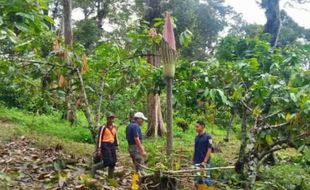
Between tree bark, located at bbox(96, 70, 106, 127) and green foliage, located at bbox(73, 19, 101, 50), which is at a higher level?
green foliage, located at bbox(73, 19, 101, 50)

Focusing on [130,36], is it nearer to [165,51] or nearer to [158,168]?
[165,51]

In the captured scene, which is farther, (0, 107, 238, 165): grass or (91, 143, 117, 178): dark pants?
(0, 107, 238, 165): grass

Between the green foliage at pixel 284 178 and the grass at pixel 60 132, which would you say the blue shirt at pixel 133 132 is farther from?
the grass at pixel 60 132

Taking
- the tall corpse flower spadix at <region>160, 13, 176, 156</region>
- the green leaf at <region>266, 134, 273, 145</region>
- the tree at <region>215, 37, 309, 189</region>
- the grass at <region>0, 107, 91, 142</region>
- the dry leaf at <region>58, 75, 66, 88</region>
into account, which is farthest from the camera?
the grass at <region>0, 107, 91, 142</region>

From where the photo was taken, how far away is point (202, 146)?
7.68 meters

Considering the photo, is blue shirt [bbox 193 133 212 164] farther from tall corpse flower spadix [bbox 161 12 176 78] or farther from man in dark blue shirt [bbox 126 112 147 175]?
tall corpse flower spadix [bbox 161 12 176 78]

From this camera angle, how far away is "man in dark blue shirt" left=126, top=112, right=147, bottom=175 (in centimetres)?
803

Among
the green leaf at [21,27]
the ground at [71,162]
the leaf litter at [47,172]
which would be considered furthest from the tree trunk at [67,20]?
the green leaf at [21,27]

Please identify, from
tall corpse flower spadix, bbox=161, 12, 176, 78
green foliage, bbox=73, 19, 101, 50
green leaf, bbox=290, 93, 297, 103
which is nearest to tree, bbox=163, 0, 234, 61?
green foliage, bbox=73, 19, 101, 50

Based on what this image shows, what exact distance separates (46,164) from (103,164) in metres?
1.49

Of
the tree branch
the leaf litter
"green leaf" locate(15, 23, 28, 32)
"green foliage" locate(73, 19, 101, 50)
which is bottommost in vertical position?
the leaf litter

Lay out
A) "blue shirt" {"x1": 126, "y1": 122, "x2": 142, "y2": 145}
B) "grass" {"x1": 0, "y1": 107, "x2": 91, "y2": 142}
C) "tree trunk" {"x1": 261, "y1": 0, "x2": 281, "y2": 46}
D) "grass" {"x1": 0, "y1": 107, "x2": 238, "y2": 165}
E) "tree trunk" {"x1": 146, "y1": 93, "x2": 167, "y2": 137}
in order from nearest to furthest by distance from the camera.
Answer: "blue shirt" {"x1": 126, "y1": 122, "x2": 142, "y2": 145}, "tree trunk" {"x1": 261, "y1": 0, "x2": 281, "y2": 46}, "grass" {"x1": 0, "y1": 107, "x2": 238, "y2": 165}, "grass" {"x1": 0, "y1": 107, "x2": 91, "y2": 142}, "tree trunk" {"x1": 146, "y1": 93, "x2": 167, "y2": 137}

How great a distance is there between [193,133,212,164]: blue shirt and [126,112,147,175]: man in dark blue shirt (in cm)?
101

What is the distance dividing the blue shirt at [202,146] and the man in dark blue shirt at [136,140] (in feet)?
3.31
